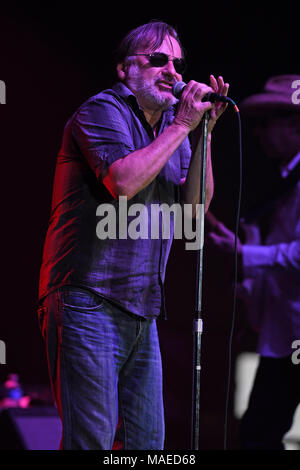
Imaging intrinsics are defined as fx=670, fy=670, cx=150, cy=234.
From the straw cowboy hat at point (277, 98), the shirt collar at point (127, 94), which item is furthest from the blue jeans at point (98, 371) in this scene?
the straw cowboy hat at point (277, 98)

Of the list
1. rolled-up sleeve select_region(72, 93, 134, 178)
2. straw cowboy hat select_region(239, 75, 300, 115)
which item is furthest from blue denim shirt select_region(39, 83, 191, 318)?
straw cowboy hat select_region(239, 75, 300, 115)

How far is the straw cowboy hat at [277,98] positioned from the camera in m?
4.09

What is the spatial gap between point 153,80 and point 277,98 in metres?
1.93

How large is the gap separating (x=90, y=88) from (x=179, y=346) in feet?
5.79

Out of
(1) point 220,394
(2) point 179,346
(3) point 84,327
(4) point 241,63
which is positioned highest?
(4) point 241,63

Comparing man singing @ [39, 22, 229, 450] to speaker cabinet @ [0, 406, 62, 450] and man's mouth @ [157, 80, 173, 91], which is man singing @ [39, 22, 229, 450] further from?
speaker cabinet @ [0, 406, 62, 450]

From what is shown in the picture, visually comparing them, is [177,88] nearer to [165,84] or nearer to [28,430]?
[165,84]

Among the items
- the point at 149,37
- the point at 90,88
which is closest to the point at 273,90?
the point at 90,88

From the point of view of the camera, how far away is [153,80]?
233 cm

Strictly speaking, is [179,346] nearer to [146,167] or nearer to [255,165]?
[255,165]

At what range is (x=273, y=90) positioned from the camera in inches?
165

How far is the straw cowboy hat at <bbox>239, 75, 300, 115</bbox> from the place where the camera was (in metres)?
4.09

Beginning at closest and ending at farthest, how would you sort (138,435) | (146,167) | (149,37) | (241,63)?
1. (146,167)
2. (138,435)
3. (149,37)
4. (241,63)

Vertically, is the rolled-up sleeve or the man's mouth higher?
the man's mouth
